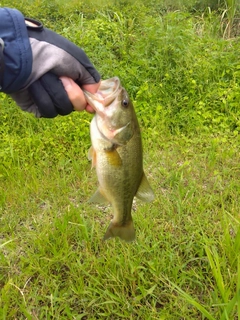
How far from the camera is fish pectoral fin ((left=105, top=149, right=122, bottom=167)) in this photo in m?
1.80

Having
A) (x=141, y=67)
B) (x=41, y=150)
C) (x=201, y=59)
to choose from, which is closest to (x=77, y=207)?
(x=41, y=150)

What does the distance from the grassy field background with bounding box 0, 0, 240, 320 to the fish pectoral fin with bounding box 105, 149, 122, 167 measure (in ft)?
2.26

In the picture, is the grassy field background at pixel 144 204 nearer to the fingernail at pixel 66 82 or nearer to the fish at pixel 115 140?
the fish at pixel 115 140

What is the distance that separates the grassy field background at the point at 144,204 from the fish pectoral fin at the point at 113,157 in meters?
0.69

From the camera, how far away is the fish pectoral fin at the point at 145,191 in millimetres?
1945

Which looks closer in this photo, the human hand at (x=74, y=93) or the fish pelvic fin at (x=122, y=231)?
the human hand at (x=74, y=93)

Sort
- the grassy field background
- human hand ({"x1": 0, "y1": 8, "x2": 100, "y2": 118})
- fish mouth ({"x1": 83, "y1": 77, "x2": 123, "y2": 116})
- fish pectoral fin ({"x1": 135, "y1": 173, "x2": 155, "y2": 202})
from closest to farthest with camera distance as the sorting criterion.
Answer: human hand ({"x1": 0, "y1": 8, "x2": 100, "y2": 118}) → fish mouth ({"x1": 83, "y1": 77, "x2": 123, "y2": 116}) → fish pectoral fin ({"x1": 135, "y1": 173, "x2": 155, "y2": 202}) → the grassy field background

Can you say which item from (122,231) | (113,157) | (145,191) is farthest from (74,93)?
(122,231)

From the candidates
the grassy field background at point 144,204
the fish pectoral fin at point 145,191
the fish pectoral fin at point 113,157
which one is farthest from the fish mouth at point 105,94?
the grassy field background at point 144,204

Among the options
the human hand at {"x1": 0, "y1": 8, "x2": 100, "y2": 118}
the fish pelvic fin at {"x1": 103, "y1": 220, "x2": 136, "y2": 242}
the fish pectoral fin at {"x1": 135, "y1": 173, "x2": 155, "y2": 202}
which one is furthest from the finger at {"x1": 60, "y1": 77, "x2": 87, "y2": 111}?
the fish pelvic fin at {"x1": 103, "y1": 220, "x2": 136, "y2": 242}

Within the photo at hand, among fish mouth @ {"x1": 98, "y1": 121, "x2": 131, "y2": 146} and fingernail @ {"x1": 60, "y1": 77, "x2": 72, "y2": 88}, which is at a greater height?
fingernail @ {"x1": 60, "y1": 77, "x2": 72, "y2": 88}

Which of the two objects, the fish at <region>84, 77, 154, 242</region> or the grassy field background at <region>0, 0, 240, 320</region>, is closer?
the fish at <region>84, 77, 154, 242</region>

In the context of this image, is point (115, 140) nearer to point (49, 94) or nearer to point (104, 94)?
point (104, 94)

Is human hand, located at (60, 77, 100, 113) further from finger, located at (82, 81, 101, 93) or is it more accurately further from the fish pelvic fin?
the fish pelvic fin
